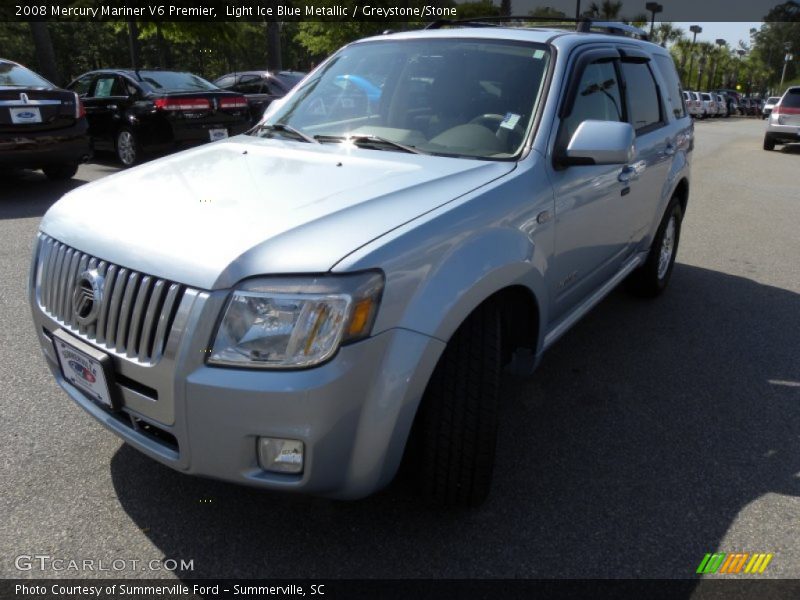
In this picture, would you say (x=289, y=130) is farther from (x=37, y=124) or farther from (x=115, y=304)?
(x=37, y=124)

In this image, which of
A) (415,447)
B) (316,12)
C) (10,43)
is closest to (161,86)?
(415,447)

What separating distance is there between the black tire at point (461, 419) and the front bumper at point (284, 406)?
17cm

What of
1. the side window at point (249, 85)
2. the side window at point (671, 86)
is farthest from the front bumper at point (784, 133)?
the side window at point (671, 86)

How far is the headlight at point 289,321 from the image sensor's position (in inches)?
72.7

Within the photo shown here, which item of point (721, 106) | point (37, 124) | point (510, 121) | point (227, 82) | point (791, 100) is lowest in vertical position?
point (37, 124)

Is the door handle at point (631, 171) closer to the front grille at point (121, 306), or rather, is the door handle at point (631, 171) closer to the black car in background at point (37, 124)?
the front grille at point (121, 306)

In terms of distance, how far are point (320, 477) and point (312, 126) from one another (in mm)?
1958

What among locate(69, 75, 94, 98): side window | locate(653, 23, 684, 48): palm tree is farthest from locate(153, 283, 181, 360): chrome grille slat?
locate(653, 23, 684, 48): palm tree

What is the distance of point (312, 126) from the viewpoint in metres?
3.31

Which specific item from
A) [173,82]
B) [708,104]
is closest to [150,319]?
[173,82]

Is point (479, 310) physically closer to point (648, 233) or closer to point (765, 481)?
point (765, 481)

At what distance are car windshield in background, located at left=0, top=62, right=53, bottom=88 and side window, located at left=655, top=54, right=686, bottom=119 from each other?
7.02 m

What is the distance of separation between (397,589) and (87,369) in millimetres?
1245

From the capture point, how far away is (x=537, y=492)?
262cm
